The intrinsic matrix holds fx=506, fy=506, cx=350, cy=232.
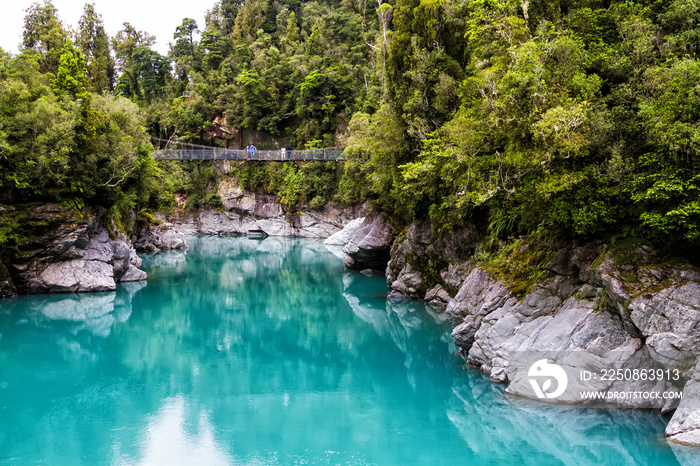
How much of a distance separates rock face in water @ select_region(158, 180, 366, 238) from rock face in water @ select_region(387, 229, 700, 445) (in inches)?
1193

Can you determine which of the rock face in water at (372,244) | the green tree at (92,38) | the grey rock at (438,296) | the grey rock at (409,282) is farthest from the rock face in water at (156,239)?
the grey rock at (438,296)

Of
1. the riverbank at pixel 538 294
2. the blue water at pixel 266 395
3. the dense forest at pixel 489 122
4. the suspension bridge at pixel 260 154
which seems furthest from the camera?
the suspension bridge at pixel 260 154

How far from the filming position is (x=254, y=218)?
148 ft

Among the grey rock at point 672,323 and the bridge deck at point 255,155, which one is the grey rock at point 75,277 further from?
the grey rock at point 672,323

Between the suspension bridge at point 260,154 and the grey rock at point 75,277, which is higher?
the suspension bridge at point 260,154

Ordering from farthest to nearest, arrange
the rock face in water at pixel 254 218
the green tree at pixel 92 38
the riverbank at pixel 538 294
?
1. the green tree at pixel 92 38
2. the rock face in water at pixel 254 218
3. the riverbank at pixel 538 294

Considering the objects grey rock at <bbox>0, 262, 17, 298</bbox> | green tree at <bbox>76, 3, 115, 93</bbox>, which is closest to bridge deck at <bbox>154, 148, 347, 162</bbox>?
green tree at <bbox>76, 3, 115, 93</bbox>

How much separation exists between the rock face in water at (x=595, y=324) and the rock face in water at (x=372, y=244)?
10302 mm

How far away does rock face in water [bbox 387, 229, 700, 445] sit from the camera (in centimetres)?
794

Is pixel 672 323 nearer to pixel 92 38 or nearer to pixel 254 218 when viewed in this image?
pixel 254 218

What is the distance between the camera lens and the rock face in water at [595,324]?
794 centimetres

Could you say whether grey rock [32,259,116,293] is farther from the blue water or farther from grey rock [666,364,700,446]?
grey rock [666,364,700,446]

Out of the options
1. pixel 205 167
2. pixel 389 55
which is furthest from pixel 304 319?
pixel 205 167

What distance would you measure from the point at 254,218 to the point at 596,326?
38.5 m
